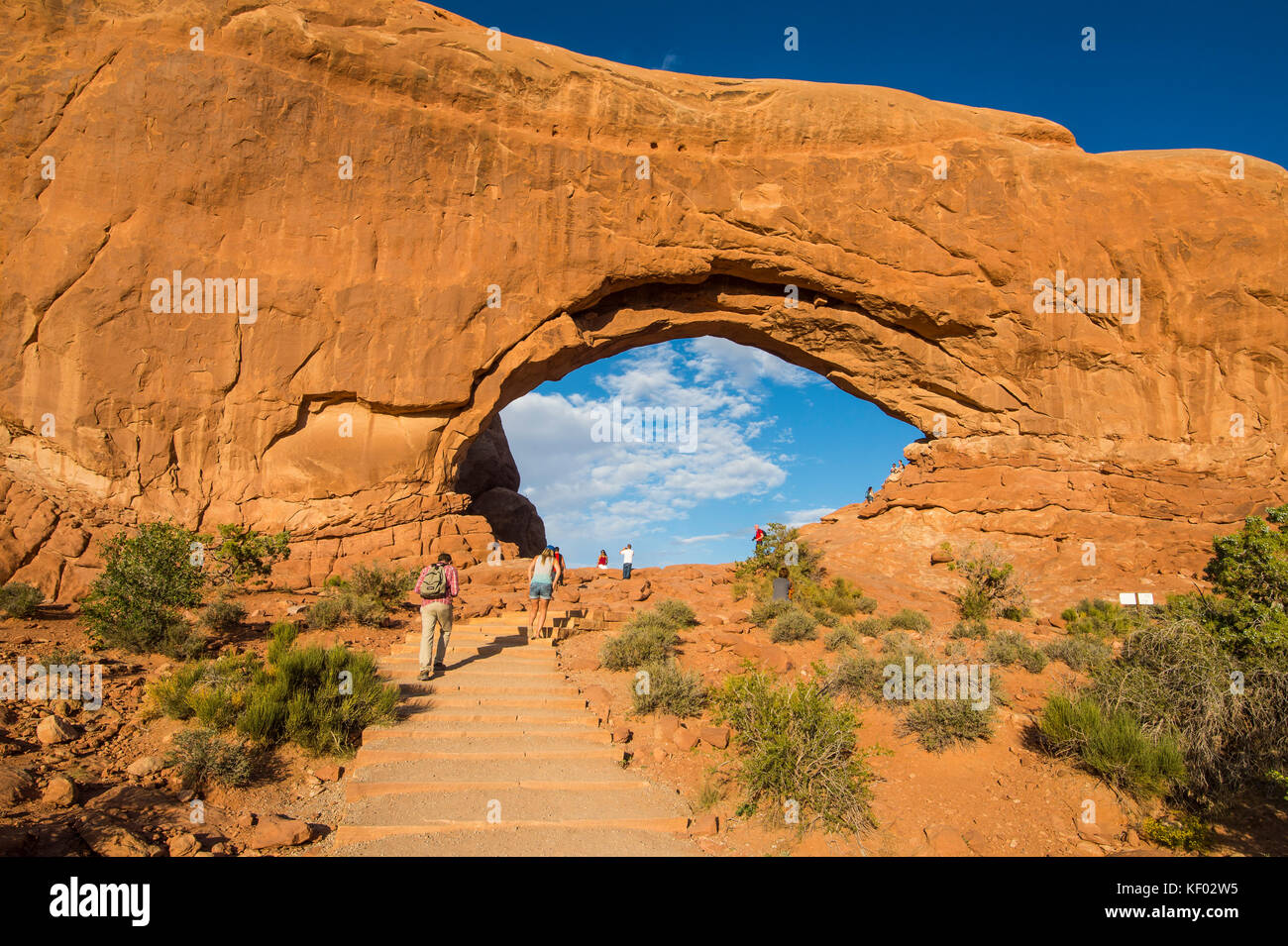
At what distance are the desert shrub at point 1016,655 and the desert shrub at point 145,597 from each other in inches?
424

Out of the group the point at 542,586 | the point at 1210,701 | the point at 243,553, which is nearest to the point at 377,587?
the point at 542,586

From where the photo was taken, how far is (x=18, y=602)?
9.70 meters

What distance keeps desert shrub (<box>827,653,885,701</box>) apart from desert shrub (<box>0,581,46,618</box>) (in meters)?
11.0

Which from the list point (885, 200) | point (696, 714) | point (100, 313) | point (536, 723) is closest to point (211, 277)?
point (100, 313)

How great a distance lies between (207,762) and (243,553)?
8.68 metres

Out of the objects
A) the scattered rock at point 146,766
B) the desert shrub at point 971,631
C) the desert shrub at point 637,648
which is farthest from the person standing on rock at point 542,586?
the desert shrub at point 971,631

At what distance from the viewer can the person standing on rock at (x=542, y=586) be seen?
11.2m

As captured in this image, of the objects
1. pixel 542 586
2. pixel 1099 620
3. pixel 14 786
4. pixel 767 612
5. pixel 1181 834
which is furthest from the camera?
pixel 1099 620

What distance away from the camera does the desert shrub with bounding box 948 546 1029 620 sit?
1379cm

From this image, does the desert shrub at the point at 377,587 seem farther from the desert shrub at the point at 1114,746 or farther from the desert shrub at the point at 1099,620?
the desert shrub at the point at 1099,620

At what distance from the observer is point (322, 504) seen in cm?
1555

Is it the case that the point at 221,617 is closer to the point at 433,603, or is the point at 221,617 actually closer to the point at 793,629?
the point at 433,603
